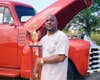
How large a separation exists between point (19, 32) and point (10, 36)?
0.21 m

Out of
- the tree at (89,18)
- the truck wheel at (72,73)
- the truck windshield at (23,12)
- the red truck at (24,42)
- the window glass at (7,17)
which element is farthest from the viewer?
the tree at (89,18)

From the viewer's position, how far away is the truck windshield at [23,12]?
8.17m

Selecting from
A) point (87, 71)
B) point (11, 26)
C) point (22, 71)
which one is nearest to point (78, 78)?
point (87, 71)

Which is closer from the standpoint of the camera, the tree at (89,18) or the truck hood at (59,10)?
the truck hood at (59,10)

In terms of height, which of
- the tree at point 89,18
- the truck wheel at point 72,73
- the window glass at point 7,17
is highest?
the tree at point 89,18

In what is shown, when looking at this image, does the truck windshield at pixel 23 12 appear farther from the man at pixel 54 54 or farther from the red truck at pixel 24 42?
the man at pixel 54 54

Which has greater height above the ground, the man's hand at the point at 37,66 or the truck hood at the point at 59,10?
the truck hood at the point at 59,10

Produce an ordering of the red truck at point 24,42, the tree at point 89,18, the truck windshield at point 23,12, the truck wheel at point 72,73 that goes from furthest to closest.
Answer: the tree at point 89,18, the truck windshield at point 23,12, the truck wheel at point 72,73, the red truck at point 24,42

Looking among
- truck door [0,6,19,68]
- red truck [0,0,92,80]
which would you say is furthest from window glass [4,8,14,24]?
truck door [0,6,19,68]

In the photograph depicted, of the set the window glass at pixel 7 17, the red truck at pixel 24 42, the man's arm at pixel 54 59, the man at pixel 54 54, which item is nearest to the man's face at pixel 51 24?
the man at pixel 54 54

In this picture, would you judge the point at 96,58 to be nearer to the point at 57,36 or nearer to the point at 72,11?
the point at 72,11

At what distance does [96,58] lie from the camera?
27.9ft

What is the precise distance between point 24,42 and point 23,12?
108 cm

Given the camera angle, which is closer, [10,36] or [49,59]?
[49,59]
